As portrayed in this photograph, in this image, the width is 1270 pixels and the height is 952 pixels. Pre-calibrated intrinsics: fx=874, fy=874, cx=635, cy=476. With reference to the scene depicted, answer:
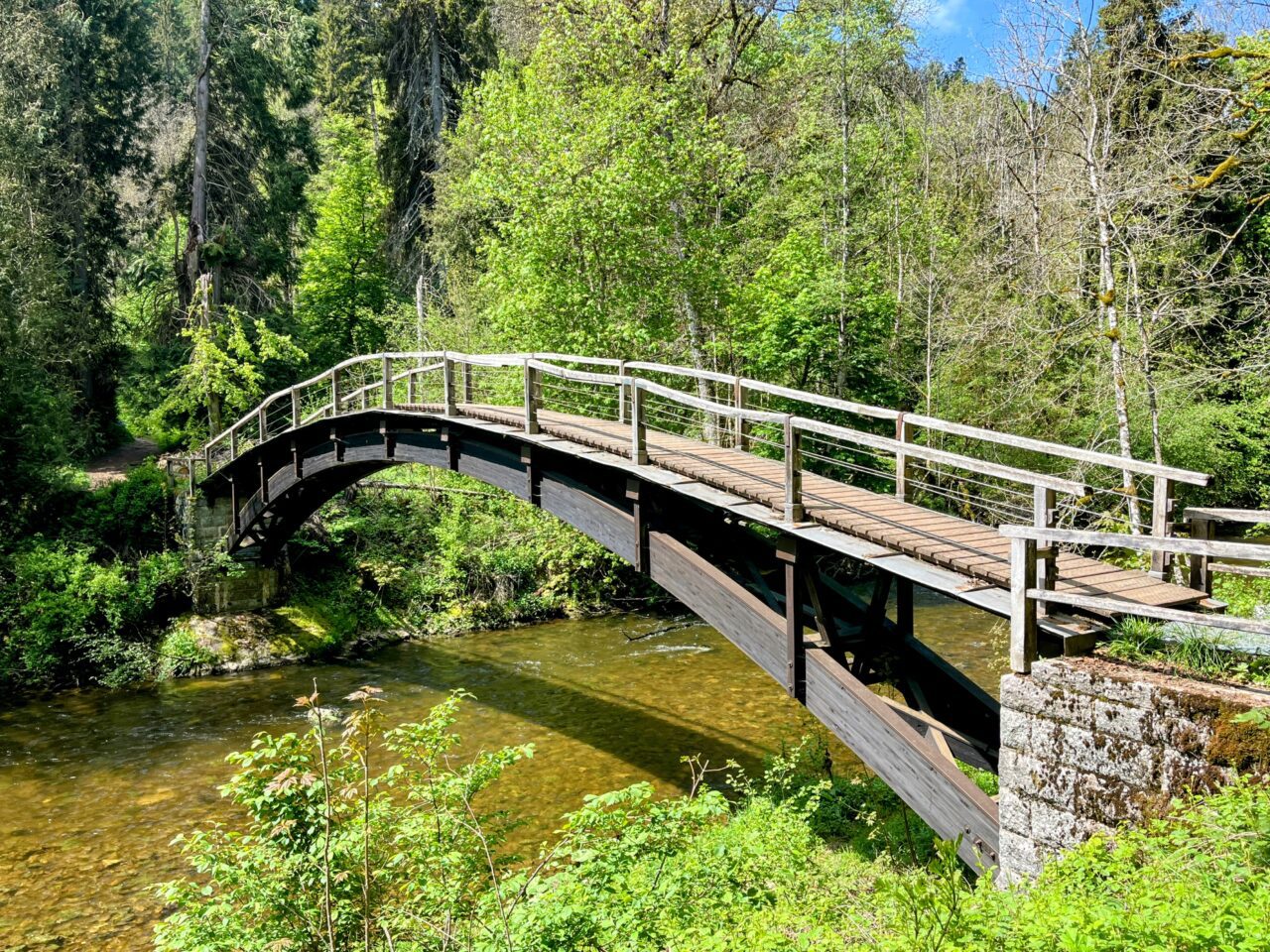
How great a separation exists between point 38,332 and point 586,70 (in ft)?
48.1

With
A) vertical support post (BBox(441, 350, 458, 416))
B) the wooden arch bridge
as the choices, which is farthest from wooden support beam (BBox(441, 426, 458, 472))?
vertical support post (BBox(441, 350, 458, 416))

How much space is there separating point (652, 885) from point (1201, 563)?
4.66 metres

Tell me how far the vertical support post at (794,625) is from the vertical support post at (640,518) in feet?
7.22

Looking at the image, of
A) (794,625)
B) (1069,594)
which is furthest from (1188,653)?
(794,625)

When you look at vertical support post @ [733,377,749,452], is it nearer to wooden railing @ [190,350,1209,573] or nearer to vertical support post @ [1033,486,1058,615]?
wooden railing @ [190,350,1209,573]

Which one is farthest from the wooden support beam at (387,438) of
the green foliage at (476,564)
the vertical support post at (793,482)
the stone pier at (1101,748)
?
the stone pier at (1101,748)

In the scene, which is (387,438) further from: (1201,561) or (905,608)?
(1201,561)

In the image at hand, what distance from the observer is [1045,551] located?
18.2ft

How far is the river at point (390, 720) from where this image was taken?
9508mm

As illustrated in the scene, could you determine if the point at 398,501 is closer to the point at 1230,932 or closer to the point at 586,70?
the point at 586,70

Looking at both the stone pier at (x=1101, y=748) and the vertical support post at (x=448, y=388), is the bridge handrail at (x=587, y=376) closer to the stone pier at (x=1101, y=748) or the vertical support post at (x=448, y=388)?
the vertical support post at (x=448, y=388)

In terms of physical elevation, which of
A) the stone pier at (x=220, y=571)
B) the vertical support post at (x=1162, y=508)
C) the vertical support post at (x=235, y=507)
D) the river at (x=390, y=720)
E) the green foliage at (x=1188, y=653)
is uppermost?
the vertical support post at (x=1162, y=508)

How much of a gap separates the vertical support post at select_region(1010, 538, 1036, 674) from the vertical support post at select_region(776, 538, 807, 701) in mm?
2225

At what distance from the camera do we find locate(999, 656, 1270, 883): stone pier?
463cm
